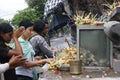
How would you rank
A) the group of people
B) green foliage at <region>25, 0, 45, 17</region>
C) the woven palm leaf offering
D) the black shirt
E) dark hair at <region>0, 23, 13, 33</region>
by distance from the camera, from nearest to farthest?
the group of people, the black shirt, dark hair at <region>0, 23, 13, 33</region>, the woven palm leaf offering, green foliage at <region>25, 0, 45, 17</region>

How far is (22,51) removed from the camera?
18.8 feet

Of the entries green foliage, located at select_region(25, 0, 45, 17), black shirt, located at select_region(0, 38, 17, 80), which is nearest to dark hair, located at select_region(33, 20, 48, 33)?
black shirt, located at select_region(0, 38, 17, 80)

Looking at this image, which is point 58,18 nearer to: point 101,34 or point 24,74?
point 101,34

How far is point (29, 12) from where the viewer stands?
37.2 m

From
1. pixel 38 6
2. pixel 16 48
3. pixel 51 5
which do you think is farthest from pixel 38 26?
pixel 38 6

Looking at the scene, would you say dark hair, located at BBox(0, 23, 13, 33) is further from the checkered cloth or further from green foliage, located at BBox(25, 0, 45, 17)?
green foliage, located at BBox(25, 0, 45, 17)

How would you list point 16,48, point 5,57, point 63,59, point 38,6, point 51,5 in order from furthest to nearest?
point 38,6, point 51,5, point 63,59, point 16,48, point 5,57

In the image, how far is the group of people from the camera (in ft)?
16.1

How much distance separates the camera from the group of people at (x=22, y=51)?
490 centimetres

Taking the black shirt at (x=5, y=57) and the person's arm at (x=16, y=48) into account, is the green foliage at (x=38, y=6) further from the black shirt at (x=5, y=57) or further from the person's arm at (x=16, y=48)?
→ the black shirt at (x=5, y=57)

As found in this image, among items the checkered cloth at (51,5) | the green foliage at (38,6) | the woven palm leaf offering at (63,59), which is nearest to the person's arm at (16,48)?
the woven palm leaf offering at (63,59)

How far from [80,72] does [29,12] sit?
30.0 meters

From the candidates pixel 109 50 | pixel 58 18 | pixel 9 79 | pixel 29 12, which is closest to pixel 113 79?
pixel 109 50

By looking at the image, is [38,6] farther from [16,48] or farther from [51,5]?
[16,48]
